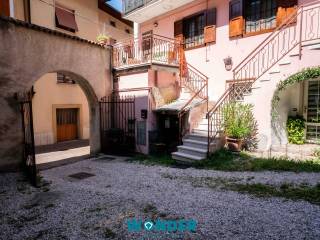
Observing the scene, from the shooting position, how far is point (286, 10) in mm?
8273

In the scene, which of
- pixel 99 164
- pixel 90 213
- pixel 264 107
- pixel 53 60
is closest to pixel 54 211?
pixel 90 213

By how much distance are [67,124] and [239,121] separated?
33.6ft

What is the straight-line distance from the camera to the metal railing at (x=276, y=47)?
7707 mm

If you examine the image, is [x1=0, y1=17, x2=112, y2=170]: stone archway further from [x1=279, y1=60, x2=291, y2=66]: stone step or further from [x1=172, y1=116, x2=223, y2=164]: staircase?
[x1=279, y1=60, x2=291, y2=66]: stone step

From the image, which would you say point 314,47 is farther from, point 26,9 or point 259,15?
point 26,9

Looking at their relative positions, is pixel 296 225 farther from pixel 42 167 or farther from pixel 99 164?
pixel 42 167

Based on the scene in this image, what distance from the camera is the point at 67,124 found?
1393cm

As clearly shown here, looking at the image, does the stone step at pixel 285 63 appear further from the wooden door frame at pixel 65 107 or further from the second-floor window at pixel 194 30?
the wooden door frame at pixel 65 107

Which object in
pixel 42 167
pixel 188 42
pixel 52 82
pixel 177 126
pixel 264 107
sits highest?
pixel 188 42

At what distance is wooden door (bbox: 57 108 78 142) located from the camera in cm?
1351

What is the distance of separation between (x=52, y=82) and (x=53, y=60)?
542 cm

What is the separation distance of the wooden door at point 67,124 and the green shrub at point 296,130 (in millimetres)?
11570

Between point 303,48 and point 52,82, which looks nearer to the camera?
point 303,48

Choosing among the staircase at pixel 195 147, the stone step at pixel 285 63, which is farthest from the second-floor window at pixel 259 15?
the staircase at pixel 195 147
